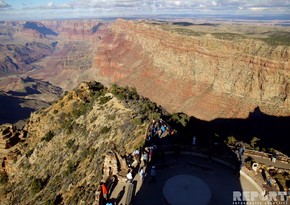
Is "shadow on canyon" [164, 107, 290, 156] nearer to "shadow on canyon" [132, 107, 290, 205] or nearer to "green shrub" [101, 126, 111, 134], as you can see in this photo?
"green shrub" [101, 126, 111, 134]

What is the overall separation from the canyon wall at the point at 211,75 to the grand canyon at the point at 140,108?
30 cm

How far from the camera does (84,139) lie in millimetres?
41188

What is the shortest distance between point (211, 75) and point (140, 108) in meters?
59.1

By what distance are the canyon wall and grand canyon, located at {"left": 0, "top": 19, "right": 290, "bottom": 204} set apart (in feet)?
0.98

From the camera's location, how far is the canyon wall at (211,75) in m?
82.2

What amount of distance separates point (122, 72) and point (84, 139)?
100 metres

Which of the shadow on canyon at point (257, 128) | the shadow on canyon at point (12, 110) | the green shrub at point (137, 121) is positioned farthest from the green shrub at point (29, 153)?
the shadow on canyon at point (12, 110)

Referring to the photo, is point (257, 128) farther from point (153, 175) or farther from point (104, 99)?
point (153, 175)

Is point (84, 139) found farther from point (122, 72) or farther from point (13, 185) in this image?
Result: point (122, 72)

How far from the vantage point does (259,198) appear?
24594 millimetres

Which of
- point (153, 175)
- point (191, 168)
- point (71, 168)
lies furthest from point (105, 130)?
point (153, 175)

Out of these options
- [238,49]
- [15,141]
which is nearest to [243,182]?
[15,141]

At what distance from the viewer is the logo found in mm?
24042

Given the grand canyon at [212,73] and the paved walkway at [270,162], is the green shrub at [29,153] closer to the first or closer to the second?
the paved walkway at [270,162]
